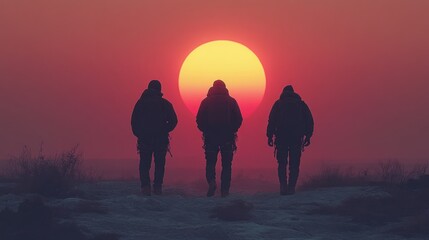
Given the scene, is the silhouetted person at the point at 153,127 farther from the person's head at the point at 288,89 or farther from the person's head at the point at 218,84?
the person's head at the point at 288,89

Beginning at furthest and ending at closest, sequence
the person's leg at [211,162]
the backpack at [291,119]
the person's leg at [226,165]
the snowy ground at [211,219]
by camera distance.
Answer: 1. the backpack at [291,119]
2. the person's leg at [211,162]
3. the person's leg at [226,165]
4. the snowy ground at [211,219]

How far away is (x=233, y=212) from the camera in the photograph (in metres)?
18.1

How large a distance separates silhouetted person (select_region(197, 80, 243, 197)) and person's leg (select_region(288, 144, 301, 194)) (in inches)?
51.1

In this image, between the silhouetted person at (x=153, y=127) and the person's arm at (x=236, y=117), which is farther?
the person's arm at (x=236, y=117)

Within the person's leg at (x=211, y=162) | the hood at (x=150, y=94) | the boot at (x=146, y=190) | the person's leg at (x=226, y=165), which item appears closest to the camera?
the boot at (x=146, y=190)

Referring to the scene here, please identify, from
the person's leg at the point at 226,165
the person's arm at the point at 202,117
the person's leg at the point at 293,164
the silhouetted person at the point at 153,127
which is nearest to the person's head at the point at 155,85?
the silhouetted person at the point at 153,127

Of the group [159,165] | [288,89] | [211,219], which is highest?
[288,89]

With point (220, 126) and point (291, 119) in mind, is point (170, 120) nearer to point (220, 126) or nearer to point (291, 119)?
point (220, 126)

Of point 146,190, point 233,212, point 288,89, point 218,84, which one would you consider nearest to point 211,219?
point 233,212

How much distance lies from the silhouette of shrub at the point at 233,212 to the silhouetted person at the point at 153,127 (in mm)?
4224

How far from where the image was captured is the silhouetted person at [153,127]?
22812 millimetres

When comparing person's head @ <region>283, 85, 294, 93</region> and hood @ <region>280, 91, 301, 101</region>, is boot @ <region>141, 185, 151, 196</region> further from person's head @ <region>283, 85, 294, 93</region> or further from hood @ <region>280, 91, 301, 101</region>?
person's head @ <region>283, 85, 294, 93</region>

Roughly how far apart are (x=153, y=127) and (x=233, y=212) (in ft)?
17.1

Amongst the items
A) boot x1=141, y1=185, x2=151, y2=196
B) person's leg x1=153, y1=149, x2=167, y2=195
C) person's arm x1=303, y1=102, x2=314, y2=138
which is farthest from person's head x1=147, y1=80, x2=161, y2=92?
person's arm x1=303, y1=102, x2=314, y2=138
